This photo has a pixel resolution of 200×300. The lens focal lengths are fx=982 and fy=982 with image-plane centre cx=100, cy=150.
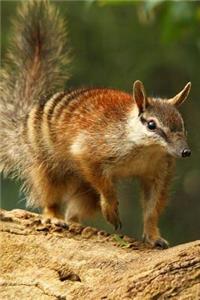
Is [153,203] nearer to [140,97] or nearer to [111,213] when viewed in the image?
[111,213]

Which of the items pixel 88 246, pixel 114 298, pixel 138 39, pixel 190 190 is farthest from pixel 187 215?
pixel 114 298

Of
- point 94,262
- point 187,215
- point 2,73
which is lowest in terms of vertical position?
point 187,215

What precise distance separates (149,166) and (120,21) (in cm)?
749

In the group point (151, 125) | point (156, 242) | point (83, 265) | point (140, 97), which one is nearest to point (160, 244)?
point (156, 242)

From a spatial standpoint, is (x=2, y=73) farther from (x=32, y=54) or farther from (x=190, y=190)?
(x=190, y=190)

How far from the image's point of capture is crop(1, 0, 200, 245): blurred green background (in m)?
11.9

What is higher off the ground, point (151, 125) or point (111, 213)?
point (151, 125)

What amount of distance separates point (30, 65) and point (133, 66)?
511 centimetres

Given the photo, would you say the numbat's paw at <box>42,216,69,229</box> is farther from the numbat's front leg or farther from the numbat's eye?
the numbat's eye

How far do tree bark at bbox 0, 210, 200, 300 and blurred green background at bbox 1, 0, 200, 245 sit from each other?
15.8 feet

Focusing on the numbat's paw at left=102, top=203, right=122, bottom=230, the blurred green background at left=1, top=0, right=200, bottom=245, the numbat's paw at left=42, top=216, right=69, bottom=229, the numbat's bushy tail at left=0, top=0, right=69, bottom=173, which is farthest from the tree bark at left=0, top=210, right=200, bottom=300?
the blurred green background at left=1, top=0, right=200, bottom=245

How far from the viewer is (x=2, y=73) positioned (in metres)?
8.29

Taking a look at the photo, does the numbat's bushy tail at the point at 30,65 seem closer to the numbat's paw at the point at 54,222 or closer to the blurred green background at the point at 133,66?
the numbat's paw at the point at 54,222

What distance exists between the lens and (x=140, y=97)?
266 inches
